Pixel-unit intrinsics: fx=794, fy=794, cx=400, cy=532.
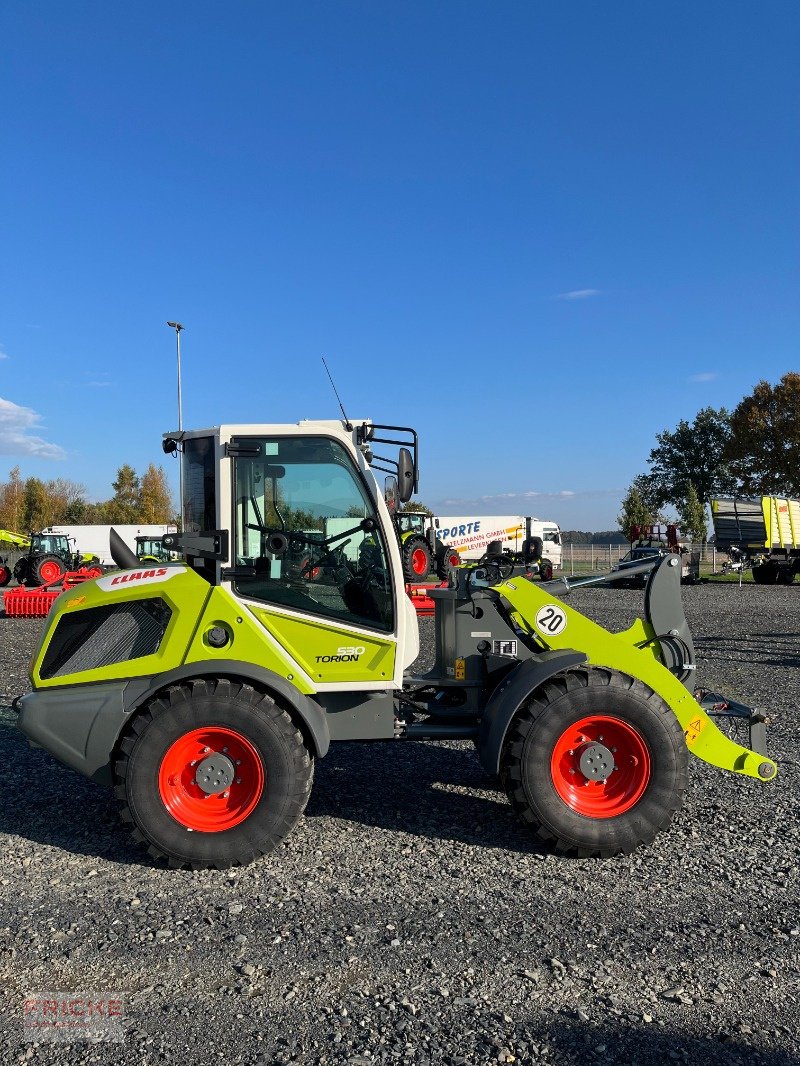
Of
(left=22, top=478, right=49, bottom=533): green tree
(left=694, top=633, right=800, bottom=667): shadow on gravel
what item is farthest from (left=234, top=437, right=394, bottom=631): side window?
(left=22, top=478, right=49, bottom=533): green tree

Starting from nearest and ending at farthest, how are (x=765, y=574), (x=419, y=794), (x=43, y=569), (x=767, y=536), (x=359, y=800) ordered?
(x=359, y=800) → (x=419, y=794) → (x=43, y=569) → (x=767, y=536) → (x=765, y=574)

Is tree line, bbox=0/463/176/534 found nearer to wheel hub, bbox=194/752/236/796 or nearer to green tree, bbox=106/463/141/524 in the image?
green tree, bbox=106/463/141/524

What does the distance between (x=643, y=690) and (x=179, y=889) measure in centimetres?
272

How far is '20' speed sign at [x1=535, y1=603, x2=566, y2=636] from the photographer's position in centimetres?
499

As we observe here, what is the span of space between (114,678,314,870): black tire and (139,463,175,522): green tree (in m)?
59.7

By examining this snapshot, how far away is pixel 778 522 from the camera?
2953 cm

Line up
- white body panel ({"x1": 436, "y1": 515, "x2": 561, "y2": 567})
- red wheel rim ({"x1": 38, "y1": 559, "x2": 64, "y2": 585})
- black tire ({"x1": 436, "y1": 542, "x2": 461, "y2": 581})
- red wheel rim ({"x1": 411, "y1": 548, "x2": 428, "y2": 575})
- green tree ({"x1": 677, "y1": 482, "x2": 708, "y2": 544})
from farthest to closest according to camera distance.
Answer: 1. green tree ({"x1": 677, "y1": 482, "x2": 708, "y2": 544})
2. white body panel ({"x1": 436, "y1": 515, "x2": 561, "y2": 567})
3. red wheel rim ({"x1": 38, "y1": 559, "x2": 64, "y2": 585})
4. red wheel rim ({"x1": 411, "y1": 548, "x2": 428, "y2": 575})
5. black tire ({"x1": 436, "y1": 542, "x2": 461, "y2": 581})

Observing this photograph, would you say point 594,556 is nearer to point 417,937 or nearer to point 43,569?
point 43,569

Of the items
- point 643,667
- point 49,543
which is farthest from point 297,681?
point 49,543

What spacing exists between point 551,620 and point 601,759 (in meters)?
0.90

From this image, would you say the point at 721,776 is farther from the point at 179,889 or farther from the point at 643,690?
the point at 179,889

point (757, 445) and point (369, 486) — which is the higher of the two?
point (757, 445)

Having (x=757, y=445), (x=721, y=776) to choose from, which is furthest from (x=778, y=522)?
(x=721, y=776)

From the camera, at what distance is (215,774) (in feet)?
14.5
